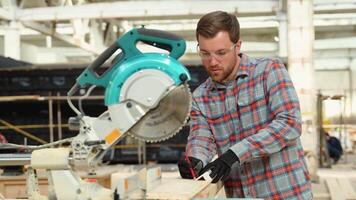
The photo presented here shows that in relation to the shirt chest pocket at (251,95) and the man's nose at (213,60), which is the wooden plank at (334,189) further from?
the man's nose at (213,60)

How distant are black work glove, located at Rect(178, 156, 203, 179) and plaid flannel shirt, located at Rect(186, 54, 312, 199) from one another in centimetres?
3

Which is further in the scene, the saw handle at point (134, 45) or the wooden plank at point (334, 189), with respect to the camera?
the wooden plank at point (334, 189)

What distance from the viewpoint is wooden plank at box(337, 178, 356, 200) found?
21.0 ft

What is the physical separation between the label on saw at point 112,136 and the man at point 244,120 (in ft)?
Result: 1.11

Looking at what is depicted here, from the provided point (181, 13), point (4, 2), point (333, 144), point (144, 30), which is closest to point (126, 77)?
point (144, 30)

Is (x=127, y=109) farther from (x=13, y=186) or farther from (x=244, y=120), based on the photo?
(x=13, y=186)

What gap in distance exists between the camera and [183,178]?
6.93 ft

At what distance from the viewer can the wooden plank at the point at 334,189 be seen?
649 centimetres

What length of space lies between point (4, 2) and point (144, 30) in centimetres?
898

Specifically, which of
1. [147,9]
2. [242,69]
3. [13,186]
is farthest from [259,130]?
[147,9]

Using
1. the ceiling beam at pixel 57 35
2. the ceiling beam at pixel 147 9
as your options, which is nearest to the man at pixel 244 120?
the ceiling beam at pixel 147 9

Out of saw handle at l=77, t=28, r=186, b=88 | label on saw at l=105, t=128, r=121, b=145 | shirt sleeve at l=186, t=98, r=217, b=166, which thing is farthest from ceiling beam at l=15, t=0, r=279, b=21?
label on saw at l=105, t=128, r=121, b=145

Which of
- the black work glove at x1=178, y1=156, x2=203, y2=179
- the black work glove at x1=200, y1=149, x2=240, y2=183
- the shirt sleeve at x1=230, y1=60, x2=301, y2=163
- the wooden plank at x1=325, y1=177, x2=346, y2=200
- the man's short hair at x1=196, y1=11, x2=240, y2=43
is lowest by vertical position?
the wooden plank at x1=325, y1=177, x2=346, y2=200

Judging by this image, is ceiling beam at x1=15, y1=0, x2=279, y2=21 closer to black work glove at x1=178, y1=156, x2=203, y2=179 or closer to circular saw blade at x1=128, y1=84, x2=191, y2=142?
black work glove at x1=178, y1=156, x2=203, y2=179
